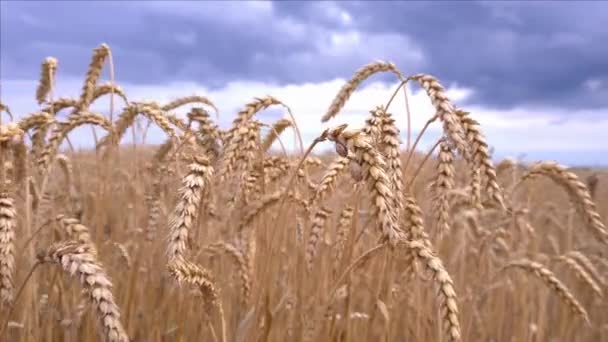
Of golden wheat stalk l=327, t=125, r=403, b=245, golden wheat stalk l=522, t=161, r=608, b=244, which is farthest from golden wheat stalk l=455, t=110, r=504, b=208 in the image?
golden wheat stalk l=522, t=161, r=608, b=244

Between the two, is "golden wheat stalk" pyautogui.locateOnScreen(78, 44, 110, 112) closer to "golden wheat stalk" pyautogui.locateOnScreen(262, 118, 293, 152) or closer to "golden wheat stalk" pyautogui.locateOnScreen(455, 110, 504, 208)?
"golden wheat stalk" pyautogui.locateOnScreen(262, 118, 293, 152)

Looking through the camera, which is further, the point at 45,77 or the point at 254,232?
the point at 45,77

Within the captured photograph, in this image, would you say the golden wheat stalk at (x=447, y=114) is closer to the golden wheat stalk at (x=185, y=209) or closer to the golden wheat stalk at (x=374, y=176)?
the golden wheat stalk at (x=374, y=176)

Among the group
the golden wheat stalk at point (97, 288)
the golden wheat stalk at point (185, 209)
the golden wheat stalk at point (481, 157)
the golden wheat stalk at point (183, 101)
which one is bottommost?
the golden wheat stalk at point (97, 288)

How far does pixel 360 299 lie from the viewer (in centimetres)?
449

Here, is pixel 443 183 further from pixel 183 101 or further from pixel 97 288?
pixel 183 101

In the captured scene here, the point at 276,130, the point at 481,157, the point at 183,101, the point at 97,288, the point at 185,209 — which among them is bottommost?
the point at 97,288

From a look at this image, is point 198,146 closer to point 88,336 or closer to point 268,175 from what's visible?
point 268,175

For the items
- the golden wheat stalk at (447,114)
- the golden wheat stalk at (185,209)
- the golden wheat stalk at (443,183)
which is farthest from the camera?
the golden wheat stalk at (443,183)

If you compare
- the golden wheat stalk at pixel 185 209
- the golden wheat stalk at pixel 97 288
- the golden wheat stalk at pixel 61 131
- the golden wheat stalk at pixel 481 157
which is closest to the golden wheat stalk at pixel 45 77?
the golden wheat stalk at pixel 61 131

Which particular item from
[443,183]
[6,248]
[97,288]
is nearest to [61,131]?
[6,248]

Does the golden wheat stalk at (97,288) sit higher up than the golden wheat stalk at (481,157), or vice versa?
the golden wheat stalk at (481,157)

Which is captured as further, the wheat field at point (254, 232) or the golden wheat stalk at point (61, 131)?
the golden wheat stalk at point (61, 131)

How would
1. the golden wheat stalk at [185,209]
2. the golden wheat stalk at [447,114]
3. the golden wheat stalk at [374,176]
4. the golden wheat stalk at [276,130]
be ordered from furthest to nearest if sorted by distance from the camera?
the golden wheat stalk at [276,130], the golden wheat stalk at [447,114], the golden wheat stalk at [185,209], the golden wheat stalk at [374,176]
